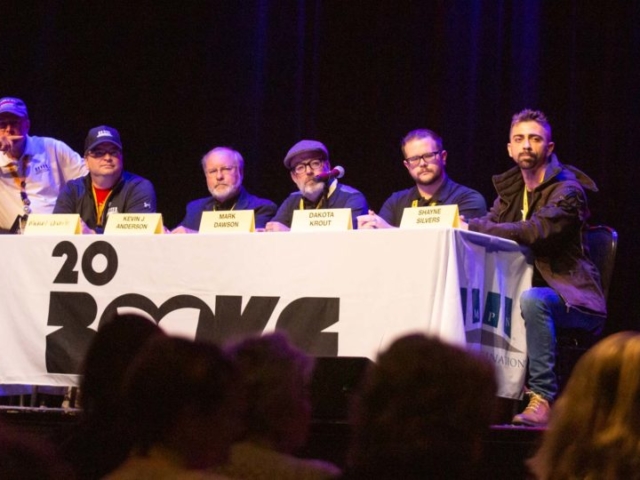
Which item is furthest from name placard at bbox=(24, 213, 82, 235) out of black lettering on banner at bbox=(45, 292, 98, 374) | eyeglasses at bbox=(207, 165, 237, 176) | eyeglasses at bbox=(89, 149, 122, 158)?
eyeglasses at bbox=(207, 165, 237, 176)

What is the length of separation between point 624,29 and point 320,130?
5.94 feet

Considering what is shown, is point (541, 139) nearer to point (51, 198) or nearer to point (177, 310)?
point (177, 310)

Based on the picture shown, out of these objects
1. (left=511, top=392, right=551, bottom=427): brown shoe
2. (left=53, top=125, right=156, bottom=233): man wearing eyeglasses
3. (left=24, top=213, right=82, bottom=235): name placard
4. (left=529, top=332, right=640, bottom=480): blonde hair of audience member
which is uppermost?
(left=53, top=125, right=156, bottom=233): man wearing eyeglasses

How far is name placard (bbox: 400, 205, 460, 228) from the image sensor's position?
366 cm

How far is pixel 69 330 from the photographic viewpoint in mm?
4004

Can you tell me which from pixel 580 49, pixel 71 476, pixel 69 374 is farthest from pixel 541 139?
pixel 71 476

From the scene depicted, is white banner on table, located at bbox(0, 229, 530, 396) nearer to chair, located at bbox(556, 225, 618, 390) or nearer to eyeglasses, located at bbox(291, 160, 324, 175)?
chair, located at bbox(556, 225, 618, 390)

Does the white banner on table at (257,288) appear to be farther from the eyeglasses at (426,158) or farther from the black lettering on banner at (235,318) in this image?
the eyeglasses at (426,158)

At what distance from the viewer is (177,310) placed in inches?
154

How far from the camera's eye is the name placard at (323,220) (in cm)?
377

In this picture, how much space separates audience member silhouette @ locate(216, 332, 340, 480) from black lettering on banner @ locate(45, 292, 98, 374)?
2.19 m

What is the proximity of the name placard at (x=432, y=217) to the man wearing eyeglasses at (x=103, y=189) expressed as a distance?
68.3 inches

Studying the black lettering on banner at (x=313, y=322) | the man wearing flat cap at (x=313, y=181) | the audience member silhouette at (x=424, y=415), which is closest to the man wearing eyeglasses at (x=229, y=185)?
the man wearing flat cap at (x=313, y=181)

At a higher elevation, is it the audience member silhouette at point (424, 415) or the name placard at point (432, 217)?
the name placard at point (432, 217)
